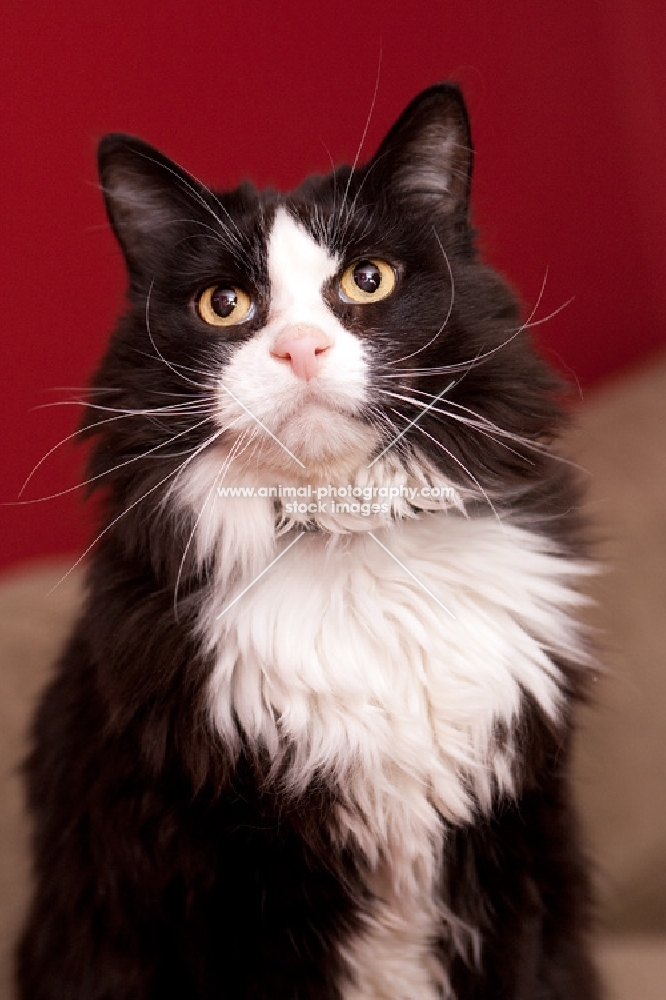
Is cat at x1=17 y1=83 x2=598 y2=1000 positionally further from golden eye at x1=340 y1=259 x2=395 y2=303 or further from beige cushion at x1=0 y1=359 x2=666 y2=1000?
beige cushion at x1=0 y1=359 x2=666 y2=1000

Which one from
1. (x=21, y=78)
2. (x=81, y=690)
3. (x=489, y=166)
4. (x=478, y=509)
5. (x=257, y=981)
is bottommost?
(x=257, y=981)

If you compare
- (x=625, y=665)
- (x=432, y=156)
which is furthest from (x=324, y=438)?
(x=625, y=665)

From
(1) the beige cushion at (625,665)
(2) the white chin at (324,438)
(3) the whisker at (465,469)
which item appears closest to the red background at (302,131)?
(1) the beige cushion at (625,665)

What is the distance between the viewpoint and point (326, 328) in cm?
108

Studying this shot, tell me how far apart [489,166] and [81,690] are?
1566 mm

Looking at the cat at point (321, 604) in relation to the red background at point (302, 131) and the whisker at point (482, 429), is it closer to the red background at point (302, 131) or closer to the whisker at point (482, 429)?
the whisker at point (482, 429)

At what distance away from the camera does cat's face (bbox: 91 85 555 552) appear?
108cm

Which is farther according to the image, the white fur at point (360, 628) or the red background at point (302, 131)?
the red background at point (302, 131)

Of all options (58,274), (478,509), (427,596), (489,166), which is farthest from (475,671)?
(489,166)

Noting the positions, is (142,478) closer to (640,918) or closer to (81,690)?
(81,690)

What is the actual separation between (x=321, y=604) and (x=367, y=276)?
14.9 inches

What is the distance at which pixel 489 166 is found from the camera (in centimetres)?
Result: 229

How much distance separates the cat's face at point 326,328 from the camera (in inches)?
42.6

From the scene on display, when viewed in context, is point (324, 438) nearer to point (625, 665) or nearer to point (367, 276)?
point (367, 276)
